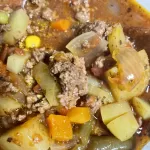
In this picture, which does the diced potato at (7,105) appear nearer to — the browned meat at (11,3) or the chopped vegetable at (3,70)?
the chopped vegetable at (3,70)

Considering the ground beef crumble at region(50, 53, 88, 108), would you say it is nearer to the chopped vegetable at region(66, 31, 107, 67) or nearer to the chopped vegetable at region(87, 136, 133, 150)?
the chopped vegetable at region(66, 31, 107, 67)

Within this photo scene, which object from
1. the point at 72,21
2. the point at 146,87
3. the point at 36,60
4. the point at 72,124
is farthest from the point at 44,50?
the point at 146,87

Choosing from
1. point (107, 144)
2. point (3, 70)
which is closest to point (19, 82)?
point (3, 70)

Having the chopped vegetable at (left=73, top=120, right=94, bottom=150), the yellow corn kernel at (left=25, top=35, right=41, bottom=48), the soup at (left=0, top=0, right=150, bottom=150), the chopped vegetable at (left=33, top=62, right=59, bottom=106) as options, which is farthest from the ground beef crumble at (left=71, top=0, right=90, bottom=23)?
the chopped vegetable at (left=73, top=120, right=94, bottom=150)

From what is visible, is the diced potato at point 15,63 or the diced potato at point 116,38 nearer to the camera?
the diced potato at point 15,63

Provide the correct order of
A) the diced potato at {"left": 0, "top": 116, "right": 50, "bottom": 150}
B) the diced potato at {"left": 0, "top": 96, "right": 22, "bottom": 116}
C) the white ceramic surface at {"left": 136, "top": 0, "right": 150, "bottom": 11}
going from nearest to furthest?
the diced potato at {"left": 0, "top": 116, "right": 50, "bottom": 150} → the diced potato at {"left": 0, "top": 96, "right": 22, "bottom": 116} → the white ceramic surface at {"left": 136, "top": 0, "right": 150, "bottom": 11}

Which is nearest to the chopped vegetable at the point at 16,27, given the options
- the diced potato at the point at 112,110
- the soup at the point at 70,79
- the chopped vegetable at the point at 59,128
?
the soup at the point at 70,79
